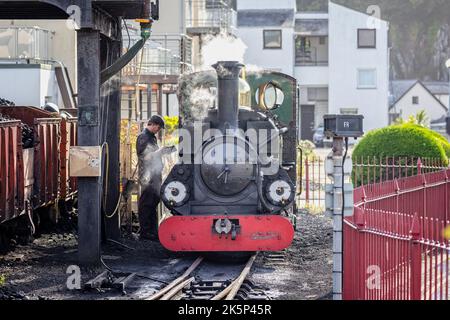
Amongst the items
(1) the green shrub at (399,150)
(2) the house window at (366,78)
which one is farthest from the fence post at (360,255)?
(2) the house window at (366,78)

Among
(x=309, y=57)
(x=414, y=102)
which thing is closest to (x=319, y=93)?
(x=309, y=57)

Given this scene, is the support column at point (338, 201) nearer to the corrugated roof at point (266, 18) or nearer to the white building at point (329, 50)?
the white building at point (329, 50)

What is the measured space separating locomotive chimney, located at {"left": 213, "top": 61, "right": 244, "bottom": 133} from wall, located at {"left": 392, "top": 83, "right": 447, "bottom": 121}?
65.7 meters

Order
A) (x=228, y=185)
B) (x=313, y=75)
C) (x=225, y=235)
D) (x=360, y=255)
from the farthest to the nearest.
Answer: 1. (x=313, y=75)
2. (x=228, y=185)
3. (x=225, y=235)
4. (x=360, y=255)

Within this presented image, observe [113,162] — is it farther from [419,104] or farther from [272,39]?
[419,104]

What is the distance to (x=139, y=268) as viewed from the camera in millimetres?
13438

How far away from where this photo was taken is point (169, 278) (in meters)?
12.6

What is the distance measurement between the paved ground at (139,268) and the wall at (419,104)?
62977 millimetres

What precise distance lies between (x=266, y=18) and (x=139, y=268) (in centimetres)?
4842

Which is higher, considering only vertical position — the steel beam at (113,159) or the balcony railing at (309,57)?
the balcony railing at (309,57)

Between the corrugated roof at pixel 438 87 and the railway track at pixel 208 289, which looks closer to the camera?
the railway track at pixel 208 289

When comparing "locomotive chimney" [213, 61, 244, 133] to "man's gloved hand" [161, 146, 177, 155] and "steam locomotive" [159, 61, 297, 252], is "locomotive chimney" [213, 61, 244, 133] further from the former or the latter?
"man's gloved hand" [161, 146, 177, 155]

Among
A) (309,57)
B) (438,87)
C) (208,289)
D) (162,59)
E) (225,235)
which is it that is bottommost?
(208,289)

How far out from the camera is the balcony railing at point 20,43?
2772cm
